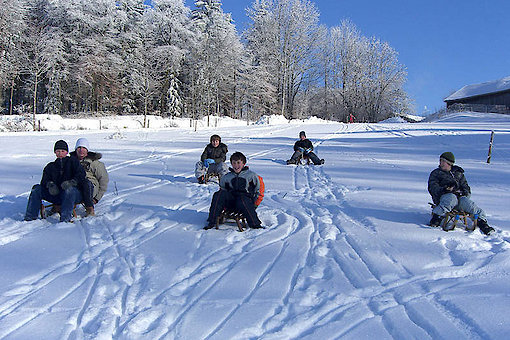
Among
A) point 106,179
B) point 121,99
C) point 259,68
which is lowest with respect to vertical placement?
point 106,179

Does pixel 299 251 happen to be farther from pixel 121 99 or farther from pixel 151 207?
pixel 121 99

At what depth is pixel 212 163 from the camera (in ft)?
27.0

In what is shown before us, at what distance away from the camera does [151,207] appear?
240 inches

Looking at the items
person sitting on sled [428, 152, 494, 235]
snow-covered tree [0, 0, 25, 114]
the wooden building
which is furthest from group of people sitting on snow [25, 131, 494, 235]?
the wooden building

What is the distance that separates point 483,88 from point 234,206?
52.2 m

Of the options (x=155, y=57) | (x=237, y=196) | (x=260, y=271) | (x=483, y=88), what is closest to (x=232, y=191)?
(x=237, y=196)

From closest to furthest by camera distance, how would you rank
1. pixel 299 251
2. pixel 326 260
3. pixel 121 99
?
pixel 326 260 < pixel 299 251 < pixel 121 99

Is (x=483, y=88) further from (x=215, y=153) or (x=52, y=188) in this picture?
(x=52, y=188)

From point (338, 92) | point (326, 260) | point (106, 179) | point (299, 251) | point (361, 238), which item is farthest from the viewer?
point (338, 92)

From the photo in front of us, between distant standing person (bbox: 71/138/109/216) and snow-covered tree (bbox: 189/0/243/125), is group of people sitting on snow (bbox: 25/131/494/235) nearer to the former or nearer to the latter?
distant standing person (bbox: 71/138/109/216)

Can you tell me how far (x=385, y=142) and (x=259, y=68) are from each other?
2676 centimetres

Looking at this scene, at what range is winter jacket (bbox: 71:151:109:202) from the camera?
18.8ft

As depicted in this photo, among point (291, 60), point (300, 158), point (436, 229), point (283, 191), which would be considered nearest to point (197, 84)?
point (291, 60)

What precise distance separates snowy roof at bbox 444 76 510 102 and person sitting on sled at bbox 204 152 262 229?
149 feet
